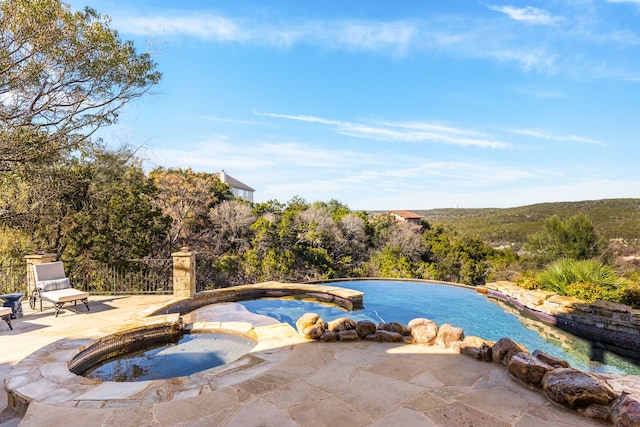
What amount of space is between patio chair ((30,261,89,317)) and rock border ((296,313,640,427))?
4.89 metres

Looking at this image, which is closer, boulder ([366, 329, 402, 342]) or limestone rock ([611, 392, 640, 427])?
limestone rock ([611, 392, 640, 427])

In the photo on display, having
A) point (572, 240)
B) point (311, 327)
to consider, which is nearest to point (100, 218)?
point (311, 327)

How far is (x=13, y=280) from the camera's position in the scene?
9.45 meters

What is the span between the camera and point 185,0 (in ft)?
30.4

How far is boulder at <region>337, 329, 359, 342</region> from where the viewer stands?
5.00 meters

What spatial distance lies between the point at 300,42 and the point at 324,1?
216cm

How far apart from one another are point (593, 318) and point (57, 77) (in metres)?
14.7

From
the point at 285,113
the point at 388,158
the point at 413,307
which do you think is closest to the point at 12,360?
the point at 413,307

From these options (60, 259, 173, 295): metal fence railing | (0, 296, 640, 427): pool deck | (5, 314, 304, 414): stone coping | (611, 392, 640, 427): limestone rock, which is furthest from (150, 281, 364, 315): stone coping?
(611, 392, 640, 427): limestone rock

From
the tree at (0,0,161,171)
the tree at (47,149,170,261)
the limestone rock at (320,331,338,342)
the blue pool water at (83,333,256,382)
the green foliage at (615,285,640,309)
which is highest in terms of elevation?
the tree at (0,0,161,171)

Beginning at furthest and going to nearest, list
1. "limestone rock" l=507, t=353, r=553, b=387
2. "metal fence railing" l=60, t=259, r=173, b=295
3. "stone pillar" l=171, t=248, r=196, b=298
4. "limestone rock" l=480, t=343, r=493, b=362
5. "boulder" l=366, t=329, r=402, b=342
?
"metal fence railing" l=60, t=259, r=173, b=295, "stone pillar" l=171, t=248, r=196, b=298, "boulder" l=366, t=329, r=402, b=342, "limestone rock" l=480, t=343, r=493, b=362, "limestone rock" l=507, t=353, r=553, b=387

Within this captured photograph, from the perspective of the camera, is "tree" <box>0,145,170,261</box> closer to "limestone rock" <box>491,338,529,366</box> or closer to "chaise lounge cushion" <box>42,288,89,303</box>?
"chaise lounge cushion" <box>42,288,89,303</box>

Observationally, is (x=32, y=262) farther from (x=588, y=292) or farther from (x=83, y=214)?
(x=588, y=292)

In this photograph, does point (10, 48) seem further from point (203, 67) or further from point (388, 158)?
point (388, 158)
